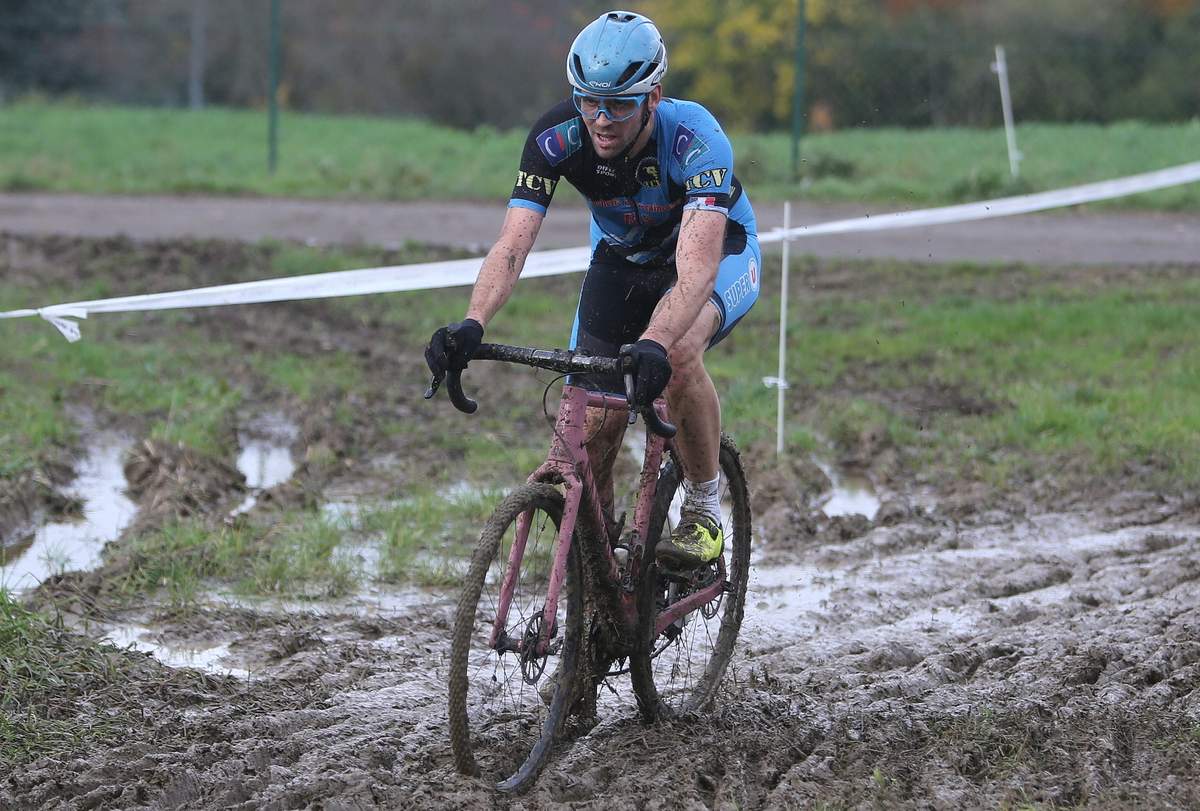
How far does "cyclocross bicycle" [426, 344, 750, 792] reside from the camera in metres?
4.21

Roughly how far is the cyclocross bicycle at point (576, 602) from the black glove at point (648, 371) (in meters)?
0.03

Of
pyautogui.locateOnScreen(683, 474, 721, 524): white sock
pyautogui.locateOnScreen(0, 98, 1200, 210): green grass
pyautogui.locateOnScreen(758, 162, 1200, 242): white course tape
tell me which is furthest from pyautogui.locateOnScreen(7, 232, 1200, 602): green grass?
pyautogui.locateOnScreen(0, 98, 1200, 210): green grass

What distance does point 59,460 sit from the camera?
8.22 m

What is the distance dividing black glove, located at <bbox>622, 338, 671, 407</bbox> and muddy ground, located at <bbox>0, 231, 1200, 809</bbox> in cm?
123

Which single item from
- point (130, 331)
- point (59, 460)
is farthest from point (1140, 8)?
point (59, 460)

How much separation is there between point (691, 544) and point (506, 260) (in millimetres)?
1170

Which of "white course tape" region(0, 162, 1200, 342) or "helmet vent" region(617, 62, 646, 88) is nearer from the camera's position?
"helmet vent" region(617, 62, 646, 88)

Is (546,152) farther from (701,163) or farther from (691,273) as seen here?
(691,273)

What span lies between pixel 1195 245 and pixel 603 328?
11613 mm

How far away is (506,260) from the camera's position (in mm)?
4637

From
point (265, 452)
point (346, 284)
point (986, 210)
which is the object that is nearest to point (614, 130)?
point (346, 284)

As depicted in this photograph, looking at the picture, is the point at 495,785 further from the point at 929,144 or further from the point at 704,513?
the point at 929,144

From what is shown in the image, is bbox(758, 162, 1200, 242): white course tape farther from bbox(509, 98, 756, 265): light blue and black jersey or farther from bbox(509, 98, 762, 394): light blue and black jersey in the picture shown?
bbox(509, 98, 756, 265): light blue and black jersey

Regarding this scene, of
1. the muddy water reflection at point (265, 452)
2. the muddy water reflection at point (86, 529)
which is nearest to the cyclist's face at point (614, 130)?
the muddy water reflection at point (86, 529)
